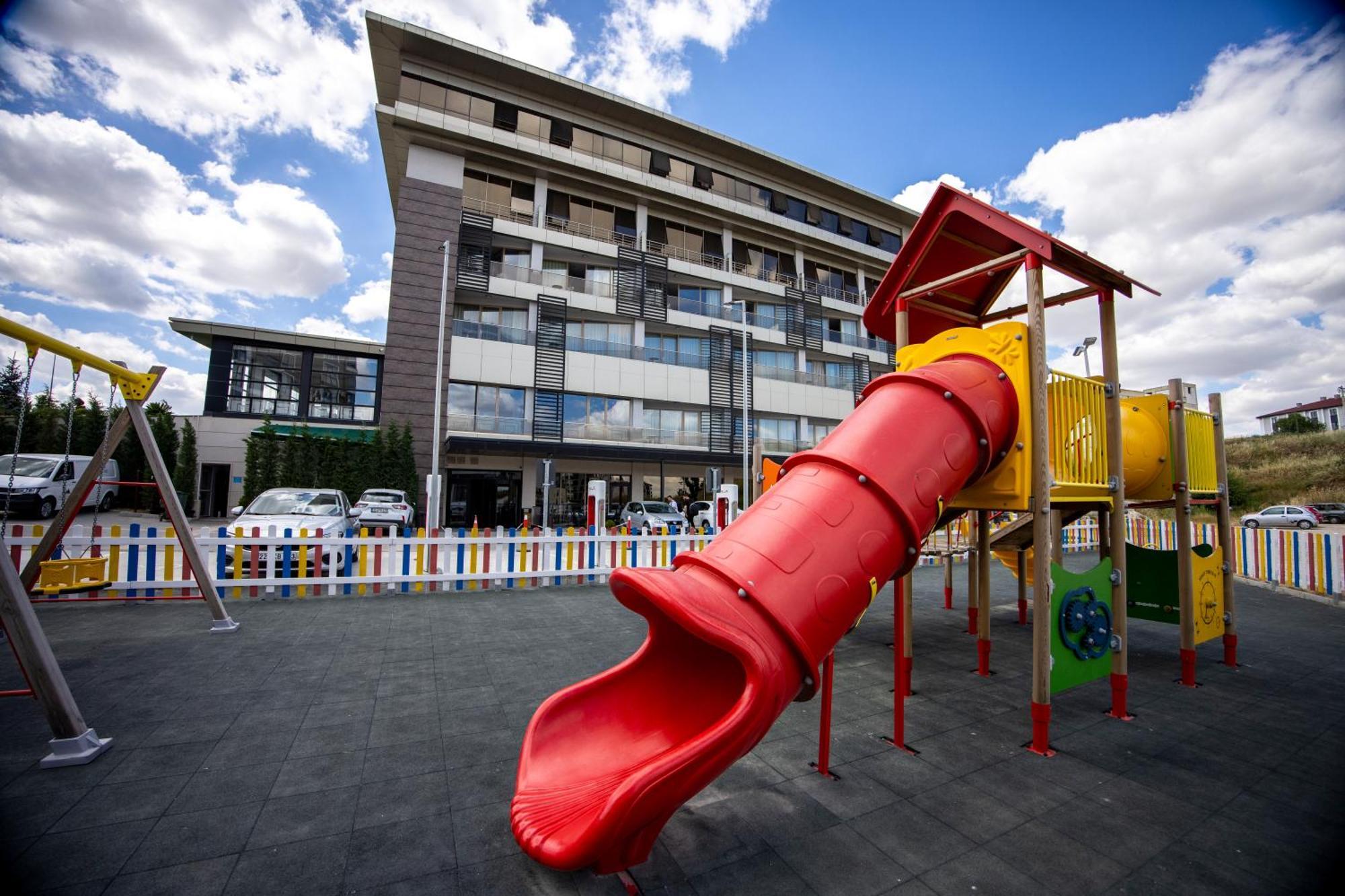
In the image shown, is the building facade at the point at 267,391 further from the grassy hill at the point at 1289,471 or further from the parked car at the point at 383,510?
the grassy hill at the point at 1289,471

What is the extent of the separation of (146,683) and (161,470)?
95.0 inches

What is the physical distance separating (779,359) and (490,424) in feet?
58.5

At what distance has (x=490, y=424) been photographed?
25375 millimetres

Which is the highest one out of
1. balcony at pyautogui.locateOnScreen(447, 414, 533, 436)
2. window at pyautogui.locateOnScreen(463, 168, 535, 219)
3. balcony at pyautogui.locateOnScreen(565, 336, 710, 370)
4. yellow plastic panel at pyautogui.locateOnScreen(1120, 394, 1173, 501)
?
window at pyautogui.locateOnScreen(463, 168, 535, 219)

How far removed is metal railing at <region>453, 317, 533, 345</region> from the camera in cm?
2538

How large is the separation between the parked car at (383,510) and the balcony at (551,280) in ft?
38.6

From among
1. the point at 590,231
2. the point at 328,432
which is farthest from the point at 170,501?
the point at 590,231

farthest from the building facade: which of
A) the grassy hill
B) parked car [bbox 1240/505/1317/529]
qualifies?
the grassy hill

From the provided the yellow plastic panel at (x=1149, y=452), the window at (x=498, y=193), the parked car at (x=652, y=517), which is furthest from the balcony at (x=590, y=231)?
the yellow plastic panel at (x=1149, y=452)

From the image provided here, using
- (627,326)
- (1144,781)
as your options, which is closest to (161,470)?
(1144,781)

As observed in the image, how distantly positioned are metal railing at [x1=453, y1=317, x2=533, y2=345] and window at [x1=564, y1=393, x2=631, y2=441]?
11.2 ft

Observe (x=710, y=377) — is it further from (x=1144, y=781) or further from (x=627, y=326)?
(x=1144, y=781)

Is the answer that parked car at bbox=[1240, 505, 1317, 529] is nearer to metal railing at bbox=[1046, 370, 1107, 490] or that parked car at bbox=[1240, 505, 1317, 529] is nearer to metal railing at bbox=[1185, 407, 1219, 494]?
metal railing at bbox=[1185, 407, 1219, 494]

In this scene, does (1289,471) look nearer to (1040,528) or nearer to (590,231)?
(590,231)
